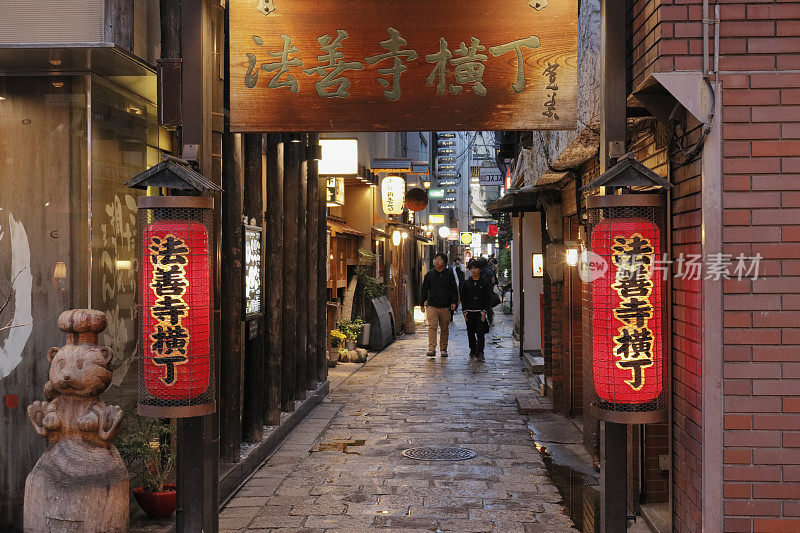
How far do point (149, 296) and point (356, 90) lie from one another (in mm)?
2398

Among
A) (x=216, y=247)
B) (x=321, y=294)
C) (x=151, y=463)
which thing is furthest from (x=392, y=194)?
(x=216, y=247)

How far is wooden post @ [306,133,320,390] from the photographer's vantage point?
13.6 m

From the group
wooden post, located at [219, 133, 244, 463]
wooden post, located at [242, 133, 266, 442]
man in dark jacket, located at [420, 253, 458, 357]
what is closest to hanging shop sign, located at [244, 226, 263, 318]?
wooden post, located at [242, 133, 266, 442]

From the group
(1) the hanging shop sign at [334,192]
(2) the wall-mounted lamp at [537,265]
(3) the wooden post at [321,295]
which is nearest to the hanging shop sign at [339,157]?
(3) the wooden post at [321,295]

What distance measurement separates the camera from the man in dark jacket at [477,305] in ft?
65.1

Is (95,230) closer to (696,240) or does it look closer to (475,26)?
(475,26)

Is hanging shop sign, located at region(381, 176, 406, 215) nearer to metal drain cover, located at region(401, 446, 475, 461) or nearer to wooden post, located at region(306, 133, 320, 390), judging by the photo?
wooden post, located at region(306, 133, 320, 390)

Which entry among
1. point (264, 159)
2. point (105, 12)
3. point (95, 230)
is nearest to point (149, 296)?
point (95, 230)

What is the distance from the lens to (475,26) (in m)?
6.06

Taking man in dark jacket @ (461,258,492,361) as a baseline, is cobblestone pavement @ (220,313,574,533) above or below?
below

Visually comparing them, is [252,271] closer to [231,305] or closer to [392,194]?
[231,305]

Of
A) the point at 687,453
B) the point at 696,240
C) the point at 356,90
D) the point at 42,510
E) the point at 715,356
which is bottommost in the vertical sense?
the point at 42,510

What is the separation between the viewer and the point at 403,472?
921 cm

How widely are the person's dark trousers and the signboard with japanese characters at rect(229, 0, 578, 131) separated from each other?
1405 cm
